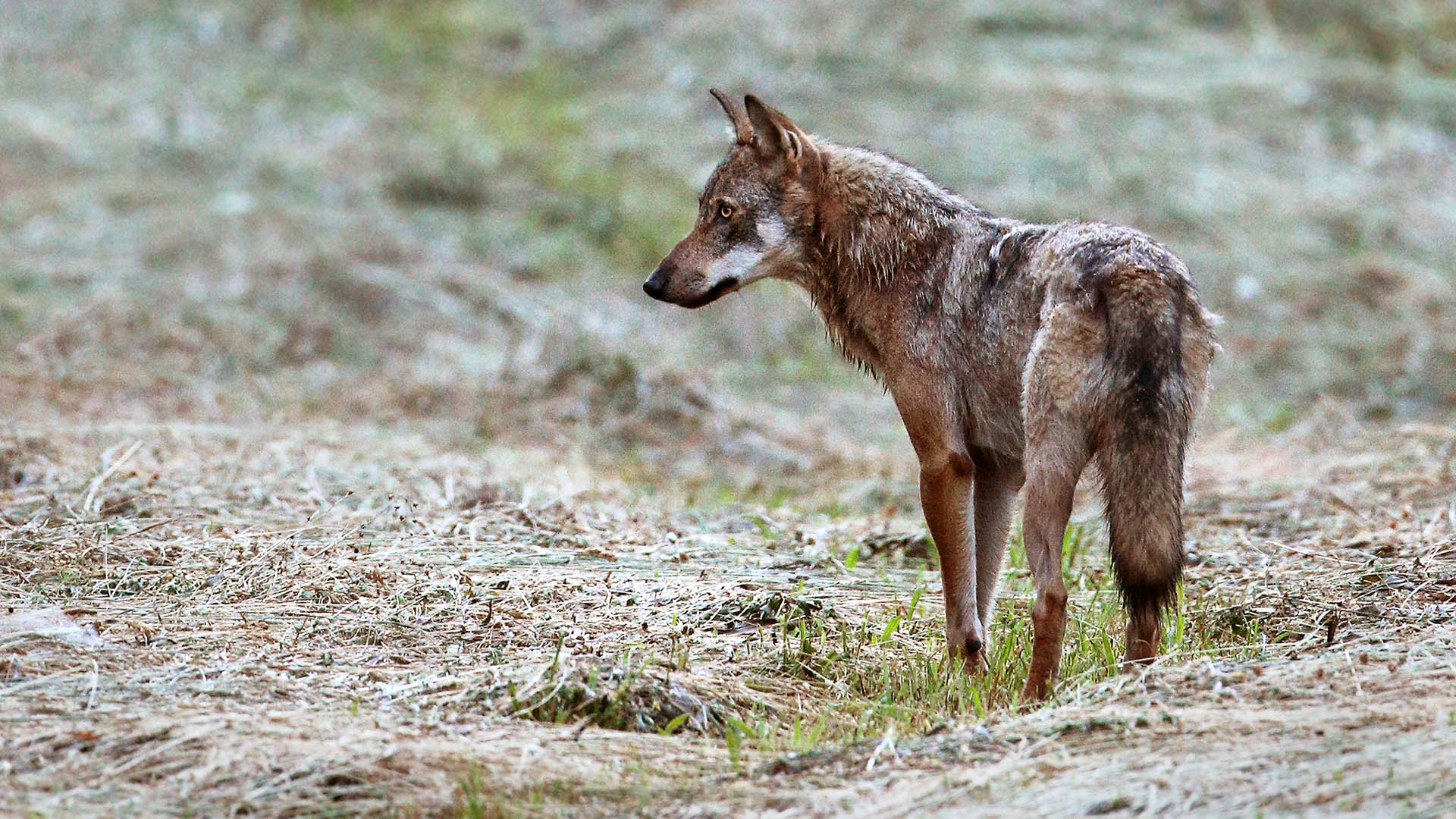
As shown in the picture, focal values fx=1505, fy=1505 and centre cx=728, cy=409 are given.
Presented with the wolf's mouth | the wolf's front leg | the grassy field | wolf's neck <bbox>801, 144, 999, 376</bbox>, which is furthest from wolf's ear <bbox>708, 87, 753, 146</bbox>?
the grassy field

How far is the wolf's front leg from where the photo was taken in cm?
548

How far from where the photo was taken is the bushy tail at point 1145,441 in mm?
4711

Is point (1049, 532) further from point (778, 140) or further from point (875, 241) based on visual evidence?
point (778, 140)

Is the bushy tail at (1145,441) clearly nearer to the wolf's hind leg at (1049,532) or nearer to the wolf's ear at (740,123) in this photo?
the wolf's hind leg at (1049,532)

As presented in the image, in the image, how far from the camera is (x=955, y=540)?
5535mm

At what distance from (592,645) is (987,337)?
5.88 ft

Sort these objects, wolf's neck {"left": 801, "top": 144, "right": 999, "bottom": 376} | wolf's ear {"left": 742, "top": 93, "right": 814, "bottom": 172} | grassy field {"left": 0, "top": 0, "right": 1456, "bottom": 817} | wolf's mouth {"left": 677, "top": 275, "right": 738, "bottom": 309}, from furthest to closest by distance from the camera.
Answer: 1. wolf's mouth {"left": 677, "top": 275, "right": 738, "bottom": 309}
2. wolf's ear {"left": 742, "top": 93, "right": 814, "bottom": 172}
3. wolf's neck {"left": 801, "top": 144, "right": 999, "bottom": 376}
4. grassy field {"left": 0, "top": 0, "right": 1456, "bottom": 817}

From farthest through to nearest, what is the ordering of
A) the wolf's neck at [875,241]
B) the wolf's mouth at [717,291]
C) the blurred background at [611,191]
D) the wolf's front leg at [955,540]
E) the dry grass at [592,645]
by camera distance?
1. the blurred background at [611,191]
2. the wolf's mouth at [717,291]
3. the wolf's neck at [875,241]
4. the wolf's front leg at [955,540]
5. the dry grass at [592,645]

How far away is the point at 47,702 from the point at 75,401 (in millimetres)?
5599

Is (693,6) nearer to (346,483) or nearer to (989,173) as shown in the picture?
(989,173)

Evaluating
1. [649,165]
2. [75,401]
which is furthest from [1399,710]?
[649,165]

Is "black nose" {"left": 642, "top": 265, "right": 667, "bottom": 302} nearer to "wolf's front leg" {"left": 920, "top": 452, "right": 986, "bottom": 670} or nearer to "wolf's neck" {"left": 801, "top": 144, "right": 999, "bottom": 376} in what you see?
"wolf's neck" {"left": 801, "top": 144, "right": 999, "bottom": 376}

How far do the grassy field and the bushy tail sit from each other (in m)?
0.36

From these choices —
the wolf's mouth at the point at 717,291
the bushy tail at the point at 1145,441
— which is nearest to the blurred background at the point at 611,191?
the wolf's mouth at the point at 717,291
